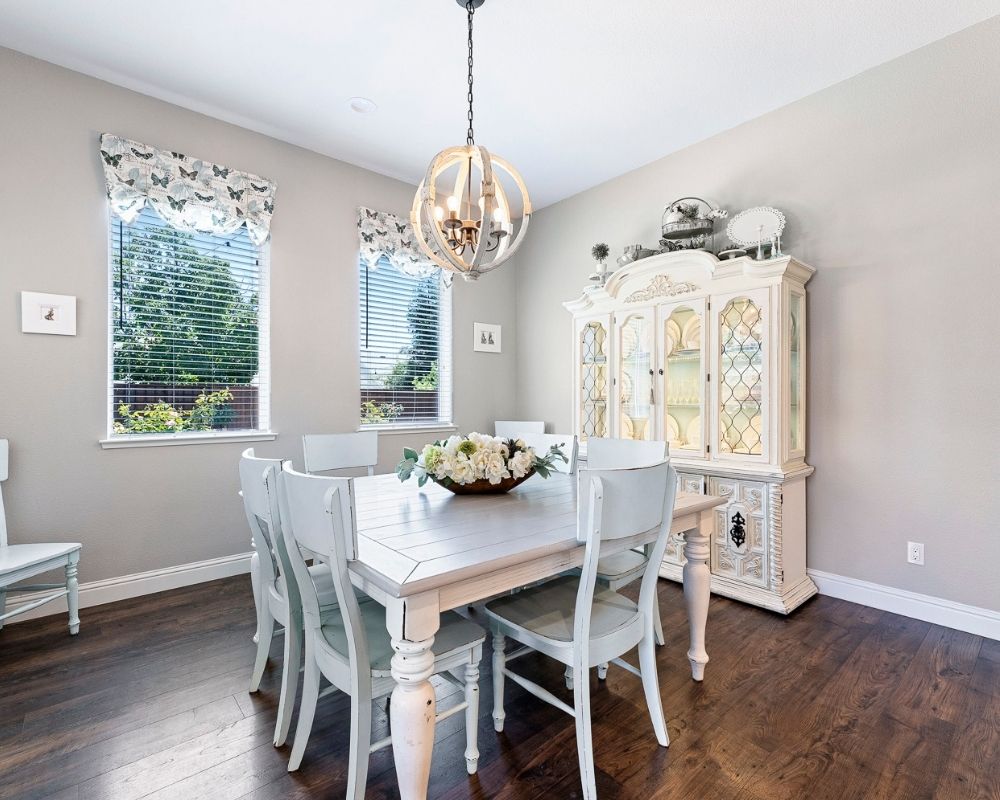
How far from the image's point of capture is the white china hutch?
2.63 meters

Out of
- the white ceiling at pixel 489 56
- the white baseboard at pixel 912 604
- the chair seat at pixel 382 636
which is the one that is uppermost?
the white ceiling at pixel 489 56

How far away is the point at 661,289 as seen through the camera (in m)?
3.13

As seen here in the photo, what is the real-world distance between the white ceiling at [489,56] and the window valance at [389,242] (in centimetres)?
54

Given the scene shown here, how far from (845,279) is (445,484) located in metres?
2.50

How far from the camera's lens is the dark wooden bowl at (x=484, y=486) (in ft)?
6.33

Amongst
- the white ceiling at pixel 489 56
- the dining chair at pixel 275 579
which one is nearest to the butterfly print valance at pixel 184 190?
the white ceiling at pixel 489 56

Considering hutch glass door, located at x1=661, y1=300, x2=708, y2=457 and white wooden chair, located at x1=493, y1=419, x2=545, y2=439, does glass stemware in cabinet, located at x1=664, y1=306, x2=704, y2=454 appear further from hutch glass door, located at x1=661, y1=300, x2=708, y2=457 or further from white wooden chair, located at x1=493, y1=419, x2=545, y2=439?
white wooden chair, located at x1=493, y1=419, x2=545, y2=439

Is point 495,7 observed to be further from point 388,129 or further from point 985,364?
point 985,364

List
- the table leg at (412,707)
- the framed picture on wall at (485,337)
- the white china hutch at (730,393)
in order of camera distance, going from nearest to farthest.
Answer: the table leg at (412,707)
the white china hutch at (730,393)
the framed picture on wall at (485,337)

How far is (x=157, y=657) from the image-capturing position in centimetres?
212

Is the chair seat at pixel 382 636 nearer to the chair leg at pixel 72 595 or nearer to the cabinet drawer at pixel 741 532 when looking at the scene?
the chair leg at pixel 72 595

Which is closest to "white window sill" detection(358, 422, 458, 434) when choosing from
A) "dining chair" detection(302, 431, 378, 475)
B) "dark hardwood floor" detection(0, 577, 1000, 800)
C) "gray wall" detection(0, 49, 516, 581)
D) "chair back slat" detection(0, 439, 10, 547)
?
"gray wall" detection(0, 49, 516, 581)

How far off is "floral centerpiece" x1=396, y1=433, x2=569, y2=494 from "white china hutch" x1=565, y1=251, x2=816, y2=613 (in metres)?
1.40

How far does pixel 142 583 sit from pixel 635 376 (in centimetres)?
323
